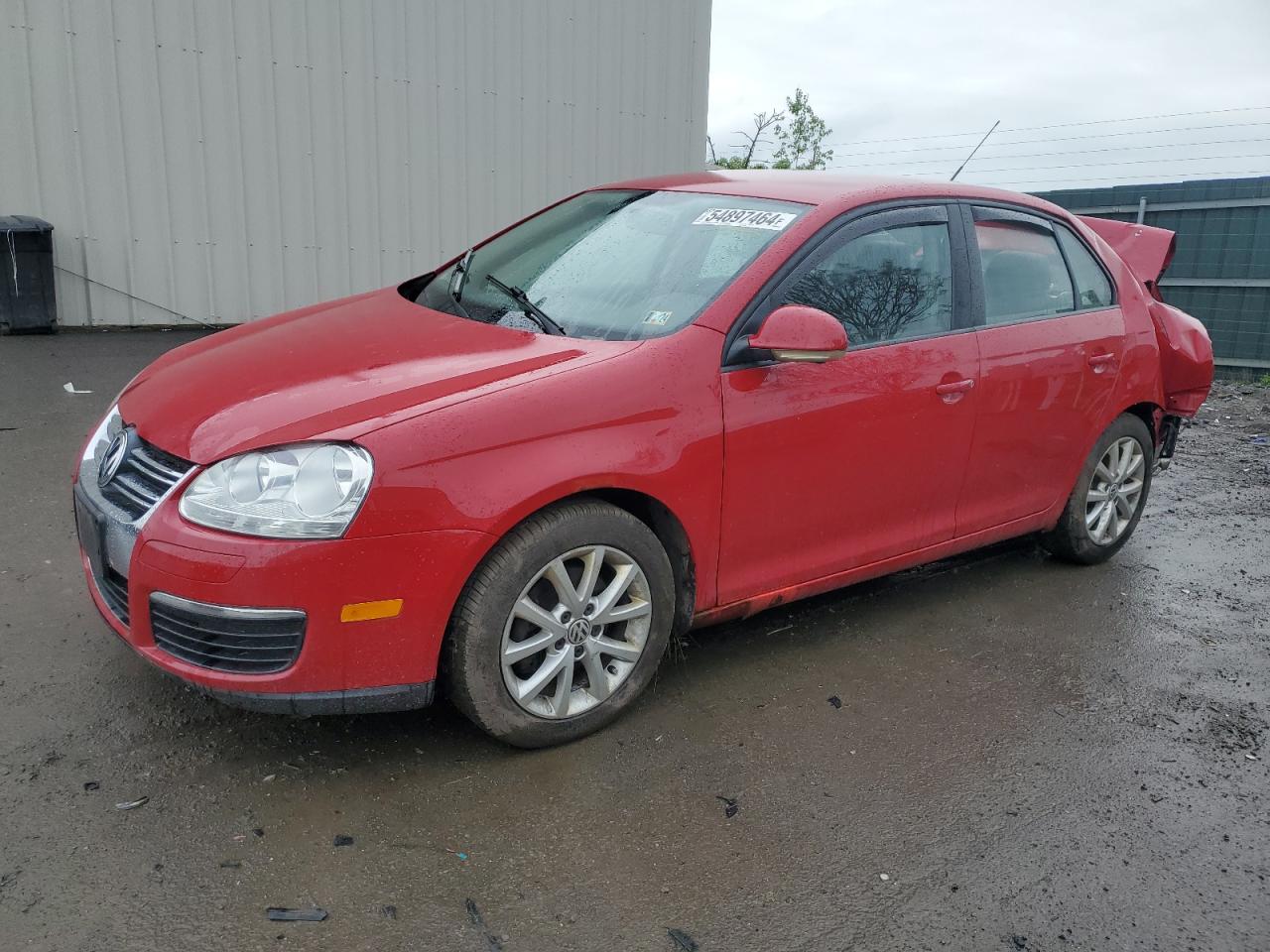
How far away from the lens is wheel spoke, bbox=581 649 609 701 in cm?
312

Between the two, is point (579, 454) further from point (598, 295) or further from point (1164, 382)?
point (1164, 382)

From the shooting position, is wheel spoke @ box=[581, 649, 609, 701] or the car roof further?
the car roof

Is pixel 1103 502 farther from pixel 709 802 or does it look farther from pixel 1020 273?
pixel 709 802

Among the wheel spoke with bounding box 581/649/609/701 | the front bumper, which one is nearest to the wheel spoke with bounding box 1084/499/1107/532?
the wheel spoke with bounding box 581/649/609/701

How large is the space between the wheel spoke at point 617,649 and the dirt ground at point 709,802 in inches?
10.4

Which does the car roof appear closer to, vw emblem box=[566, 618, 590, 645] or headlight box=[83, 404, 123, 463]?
vw emblem box=[566, 618, 590, 645]

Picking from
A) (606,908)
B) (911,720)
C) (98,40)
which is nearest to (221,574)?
(606,908)

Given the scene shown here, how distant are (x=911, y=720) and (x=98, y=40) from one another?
8.41 meters

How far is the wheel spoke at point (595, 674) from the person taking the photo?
3.12 meters

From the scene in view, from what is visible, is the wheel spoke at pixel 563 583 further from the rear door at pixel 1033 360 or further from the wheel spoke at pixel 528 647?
the rear door at pixel 1033 360

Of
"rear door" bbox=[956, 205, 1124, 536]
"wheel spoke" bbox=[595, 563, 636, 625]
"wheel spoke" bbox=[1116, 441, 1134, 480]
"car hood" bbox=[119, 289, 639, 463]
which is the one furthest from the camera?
"wheel spoke" bbox=[1116, 441, 1134, 480]

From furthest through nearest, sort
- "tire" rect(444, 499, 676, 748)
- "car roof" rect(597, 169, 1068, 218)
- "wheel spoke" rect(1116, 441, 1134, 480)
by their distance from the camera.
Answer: "wheel spoke" rect(1116, 441, 1134, 480)
"car roof" rect(597, 169, 1068, 218)
"tire" rect(444, 499, 676, 748)

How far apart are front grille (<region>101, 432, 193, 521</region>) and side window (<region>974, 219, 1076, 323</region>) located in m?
2.99

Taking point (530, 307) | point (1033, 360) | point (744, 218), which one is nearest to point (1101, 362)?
point (1033, 360)
